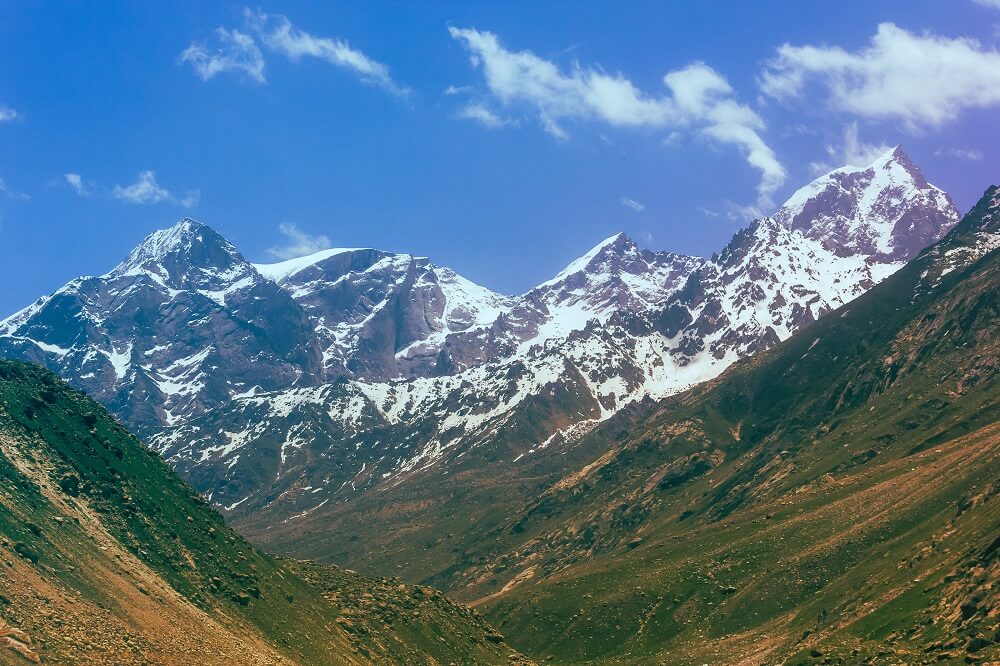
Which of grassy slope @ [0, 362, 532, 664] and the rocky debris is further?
grassy slope @ [0, 362, 532, 664]

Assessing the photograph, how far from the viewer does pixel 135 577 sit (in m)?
141

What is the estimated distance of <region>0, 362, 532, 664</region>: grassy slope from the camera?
121 m

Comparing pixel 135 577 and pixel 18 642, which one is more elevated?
pixel 135 577

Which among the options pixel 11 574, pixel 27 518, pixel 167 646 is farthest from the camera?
pixel 27 518

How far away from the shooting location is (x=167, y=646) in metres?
127

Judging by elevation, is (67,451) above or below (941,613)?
above

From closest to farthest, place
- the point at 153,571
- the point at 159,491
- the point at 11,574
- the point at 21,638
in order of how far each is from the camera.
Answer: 1. the point at 21,638
2. the point at 11,574
3. the point at 153,571
4. the point at 159,491

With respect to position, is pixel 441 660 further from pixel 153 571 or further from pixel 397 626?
pixel 153 571

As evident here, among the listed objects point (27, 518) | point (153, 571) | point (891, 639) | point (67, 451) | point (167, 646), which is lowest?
point (891, 639)

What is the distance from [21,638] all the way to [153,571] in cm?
4235

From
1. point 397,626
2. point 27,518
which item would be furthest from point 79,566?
point 397,626

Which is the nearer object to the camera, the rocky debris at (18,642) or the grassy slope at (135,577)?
the rocky debris at (18,642)

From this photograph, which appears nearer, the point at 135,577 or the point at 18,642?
the point at 18,642

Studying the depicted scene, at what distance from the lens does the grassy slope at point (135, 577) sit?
396 ft
